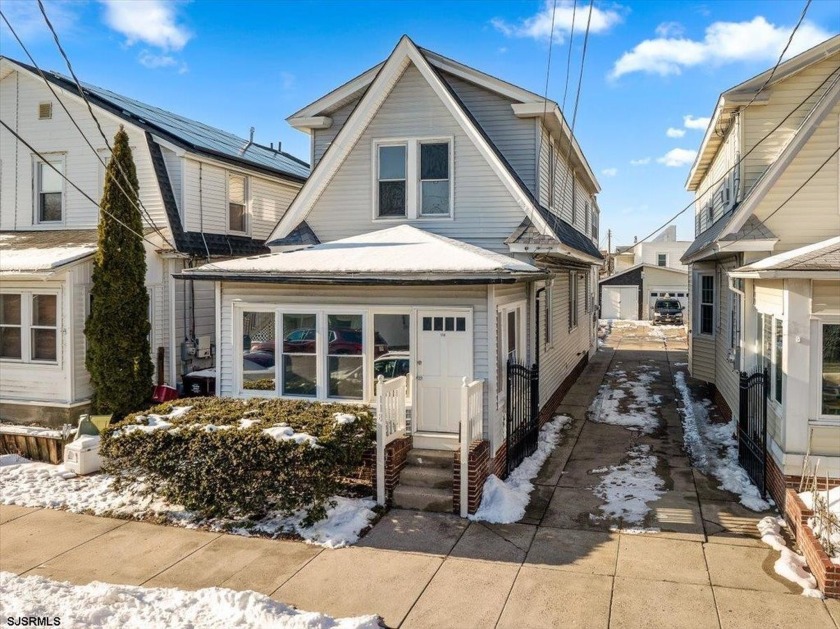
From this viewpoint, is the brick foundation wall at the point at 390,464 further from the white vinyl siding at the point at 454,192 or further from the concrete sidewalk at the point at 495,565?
the white vinyl siding at the point at 454,192

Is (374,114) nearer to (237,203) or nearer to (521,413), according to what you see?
(521,413)

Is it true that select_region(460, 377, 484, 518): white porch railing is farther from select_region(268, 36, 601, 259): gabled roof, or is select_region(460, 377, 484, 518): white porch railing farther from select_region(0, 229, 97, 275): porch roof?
select_region(0, 229, 97, 275): porch roof

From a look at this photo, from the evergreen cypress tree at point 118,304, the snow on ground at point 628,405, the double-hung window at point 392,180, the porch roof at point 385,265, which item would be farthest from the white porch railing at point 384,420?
the evergreen cypress tree at point 118,304

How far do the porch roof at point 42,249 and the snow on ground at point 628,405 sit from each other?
39.0 ft

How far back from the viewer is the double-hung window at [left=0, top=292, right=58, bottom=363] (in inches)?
552

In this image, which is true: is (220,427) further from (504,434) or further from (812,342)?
(812,342)

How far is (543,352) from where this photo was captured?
14.7m

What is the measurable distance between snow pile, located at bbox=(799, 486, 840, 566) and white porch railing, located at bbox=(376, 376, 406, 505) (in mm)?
5361

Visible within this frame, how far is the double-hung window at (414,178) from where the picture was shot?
1286 centimetres

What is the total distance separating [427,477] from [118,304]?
7919mm

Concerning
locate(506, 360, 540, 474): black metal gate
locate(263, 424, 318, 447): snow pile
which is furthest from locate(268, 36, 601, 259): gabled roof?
locate(263, 424, 318, 447): snow pile

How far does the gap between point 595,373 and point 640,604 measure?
15503 mm

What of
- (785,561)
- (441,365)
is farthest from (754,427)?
(441,365)

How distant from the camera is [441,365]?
10.4m
